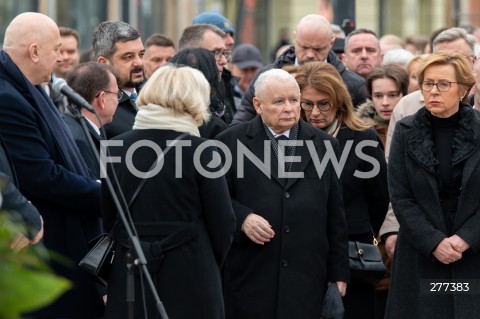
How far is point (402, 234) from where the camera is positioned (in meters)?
6.51

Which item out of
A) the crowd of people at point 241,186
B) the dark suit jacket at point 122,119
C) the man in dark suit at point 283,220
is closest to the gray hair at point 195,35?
the crowd of people at point 241,186

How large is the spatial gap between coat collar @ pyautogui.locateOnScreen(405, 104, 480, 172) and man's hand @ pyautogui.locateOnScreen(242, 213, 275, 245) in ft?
3.26

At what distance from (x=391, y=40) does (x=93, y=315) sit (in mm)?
7513

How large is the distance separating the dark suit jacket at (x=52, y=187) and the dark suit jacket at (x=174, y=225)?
474 mm

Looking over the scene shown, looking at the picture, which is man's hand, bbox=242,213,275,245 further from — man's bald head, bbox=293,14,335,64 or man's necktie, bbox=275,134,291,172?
man's bald head, bbox=293,14,335,64

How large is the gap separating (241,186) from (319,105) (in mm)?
1027

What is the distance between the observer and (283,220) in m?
6.34

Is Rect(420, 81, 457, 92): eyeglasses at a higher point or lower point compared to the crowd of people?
higher

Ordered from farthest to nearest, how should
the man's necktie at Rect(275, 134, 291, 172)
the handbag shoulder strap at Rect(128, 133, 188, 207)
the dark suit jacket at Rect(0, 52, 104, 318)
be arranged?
1. the man's necktie at Rect(275, 134, 291, 172)
2. the dark suit jacket at Rect(0, 52, 104, 318)
3. the handbag shoulder strap at Rect(128, 133, 188, 207)

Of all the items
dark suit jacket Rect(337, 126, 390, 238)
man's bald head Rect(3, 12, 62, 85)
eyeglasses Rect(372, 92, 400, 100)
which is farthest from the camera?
eyeglasses Rect(372, 92, 400, 100)

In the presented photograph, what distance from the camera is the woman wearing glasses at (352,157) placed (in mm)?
7086

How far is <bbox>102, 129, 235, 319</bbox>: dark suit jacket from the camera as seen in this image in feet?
17.8

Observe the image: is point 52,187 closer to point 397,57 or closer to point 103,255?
point 103,255

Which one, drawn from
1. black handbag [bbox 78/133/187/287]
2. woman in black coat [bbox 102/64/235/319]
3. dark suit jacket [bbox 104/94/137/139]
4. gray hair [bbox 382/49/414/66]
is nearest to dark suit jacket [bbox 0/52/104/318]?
black handbag [bbox 78/133/187/287]
